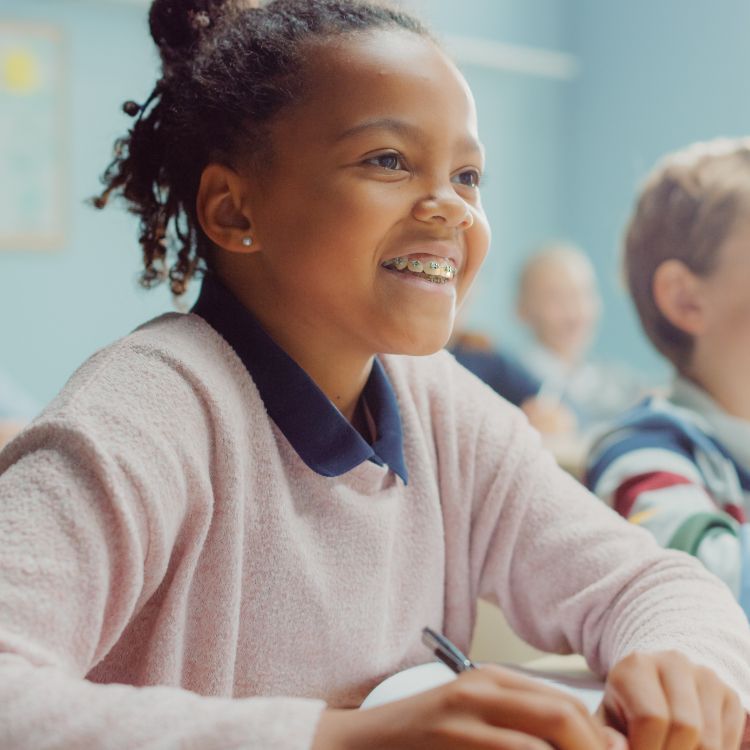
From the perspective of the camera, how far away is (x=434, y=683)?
0.71 metres

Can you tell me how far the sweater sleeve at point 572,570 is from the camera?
0.72 metres

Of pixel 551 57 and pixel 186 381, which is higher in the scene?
pixel 551 57

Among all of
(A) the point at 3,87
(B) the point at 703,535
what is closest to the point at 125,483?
(B) the point at 703,535

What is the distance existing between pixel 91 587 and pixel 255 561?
0.16m

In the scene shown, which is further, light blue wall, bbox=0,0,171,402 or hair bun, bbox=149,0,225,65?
light blue wall, bbox=0,0,171,402

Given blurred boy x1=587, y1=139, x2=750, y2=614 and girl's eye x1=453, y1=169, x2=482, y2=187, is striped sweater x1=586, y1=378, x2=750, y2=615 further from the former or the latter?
girl's eye x1=453, y1=169, x2=482, y2=187

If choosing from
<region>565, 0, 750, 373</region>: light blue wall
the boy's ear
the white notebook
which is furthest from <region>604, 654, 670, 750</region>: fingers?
<region>565, 0, 750, 373</region>: light blue wall

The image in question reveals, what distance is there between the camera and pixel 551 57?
14.4 feet

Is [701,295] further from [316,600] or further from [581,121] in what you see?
[581,121]

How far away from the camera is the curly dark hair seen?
0.72 metres

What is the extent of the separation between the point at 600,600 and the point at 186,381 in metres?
0.36

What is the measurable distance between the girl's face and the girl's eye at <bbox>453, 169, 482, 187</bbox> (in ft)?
0.03

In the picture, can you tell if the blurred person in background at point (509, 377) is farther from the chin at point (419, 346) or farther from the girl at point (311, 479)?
the chin at point (419, 346)

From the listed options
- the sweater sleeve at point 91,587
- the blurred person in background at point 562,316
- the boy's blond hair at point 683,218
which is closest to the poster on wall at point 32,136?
the blurred person in background at point 562,316
